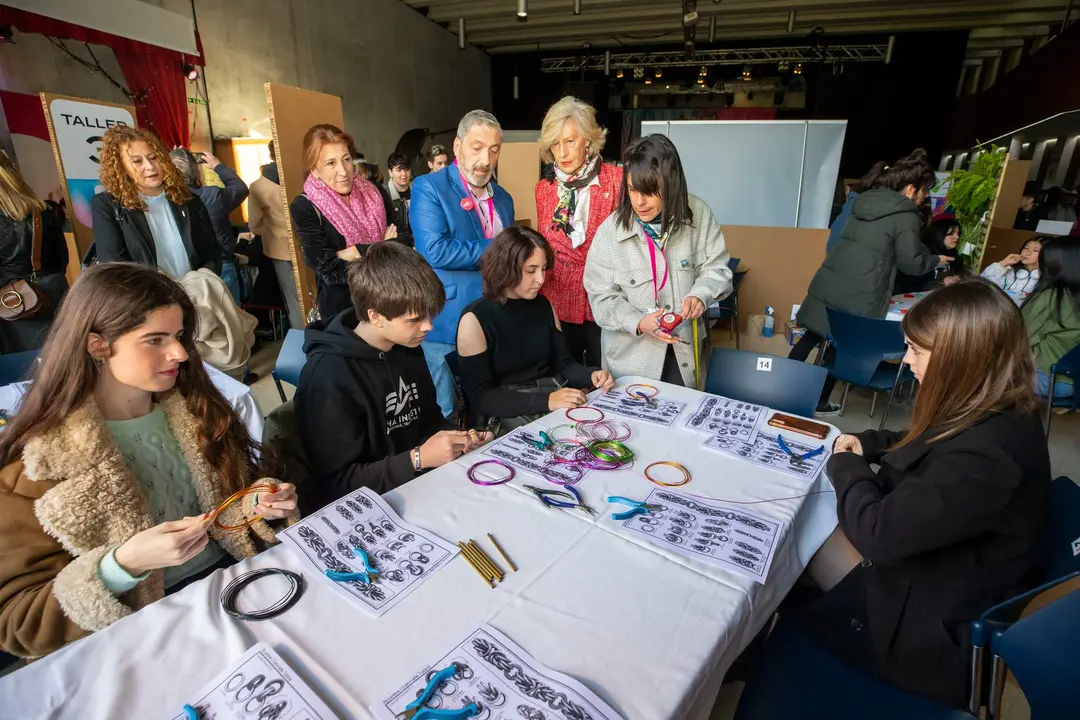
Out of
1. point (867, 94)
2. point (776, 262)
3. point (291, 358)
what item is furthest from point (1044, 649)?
point (867, 94)

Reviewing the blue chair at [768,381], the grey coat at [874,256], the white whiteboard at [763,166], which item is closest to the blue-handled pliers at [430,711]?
the blue chair at [768,381]

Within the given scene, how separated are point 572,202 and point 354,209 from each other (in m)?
1.16

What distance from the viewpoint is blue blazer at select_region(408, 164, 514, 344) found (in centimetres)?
250

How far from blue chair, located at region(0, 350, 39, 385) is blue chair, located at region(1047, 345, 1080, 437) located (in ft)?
15.1

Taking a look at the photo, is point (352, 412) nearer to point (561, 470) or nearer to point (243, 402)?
point (561, 470)

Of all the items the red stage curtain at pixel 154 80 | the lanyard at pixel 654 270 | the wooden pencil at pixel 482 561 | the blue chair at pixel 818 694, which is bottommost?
the blue chair at pixel 818 694

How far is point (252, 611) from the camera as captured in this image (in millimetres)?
969

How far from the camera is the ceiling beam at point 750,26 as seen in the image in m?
9.32

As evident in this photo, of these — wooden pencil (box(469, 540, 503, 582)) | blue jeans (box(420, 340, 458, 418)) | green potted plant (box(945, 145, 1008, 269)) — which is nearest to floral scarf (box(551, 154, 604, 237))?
blue jeans (box(420, 340, 458, 418))

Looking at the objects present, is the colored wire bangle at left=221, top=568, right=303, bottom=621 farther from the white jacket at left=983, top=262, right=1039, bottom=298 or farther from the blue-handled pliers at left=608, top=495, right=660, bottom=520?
the white jacket at left=983, top=262, right=1039, bottom=298

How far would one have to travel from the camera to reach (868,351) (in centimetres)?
298

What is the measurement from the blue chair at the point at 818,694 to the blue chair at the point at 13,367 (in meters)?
2.59

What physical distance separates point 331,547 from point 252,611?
188mm

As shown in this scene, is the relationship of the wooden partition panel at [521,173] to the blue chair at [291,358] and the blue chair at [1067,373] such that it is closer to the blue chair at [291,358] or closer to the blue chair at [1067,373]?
the blue chair at [291,358]
